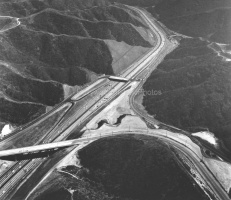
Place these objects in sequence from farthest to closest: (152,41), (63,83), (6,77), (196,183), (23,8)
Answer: (152,41)
(23,8)
(63,83)
(6,77)
(196,183)

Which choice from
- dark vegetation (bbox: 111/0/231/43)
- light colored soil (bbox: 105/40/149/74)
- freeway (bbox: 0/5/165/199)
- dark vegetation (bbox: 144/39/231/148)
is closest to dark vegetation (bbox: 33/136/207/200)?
freeway (bbox: 0/5/165/199)

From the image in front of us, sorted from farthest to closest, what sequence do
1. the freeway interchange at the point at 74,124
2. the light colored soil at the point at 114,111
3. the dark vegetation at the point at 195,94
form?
the light colored soil at the point at 114,111, the dark vegetation at the point at 195,94, the freeway interchange at the point at 74,124

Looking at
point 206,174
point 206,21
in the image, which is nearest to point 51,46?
point 206,174

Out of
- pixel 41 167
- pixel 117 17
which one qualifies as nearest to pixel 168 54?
pixel 117 17

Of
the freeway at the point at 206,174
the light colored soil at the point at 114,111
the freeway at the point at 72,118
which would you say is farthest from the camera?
the light colored soil at the point at 114,111

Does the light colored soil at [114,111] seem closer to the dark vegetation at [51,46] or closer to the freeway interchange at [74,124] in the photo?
the freeway interchange at [74,124]

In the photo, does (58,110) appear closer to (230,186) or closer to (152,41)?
(230,186)

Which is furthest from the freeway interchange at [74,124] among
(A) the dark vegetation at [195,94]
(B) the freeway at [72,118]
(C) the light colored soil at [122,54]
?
(A) the dark vegetation at [195,94]
